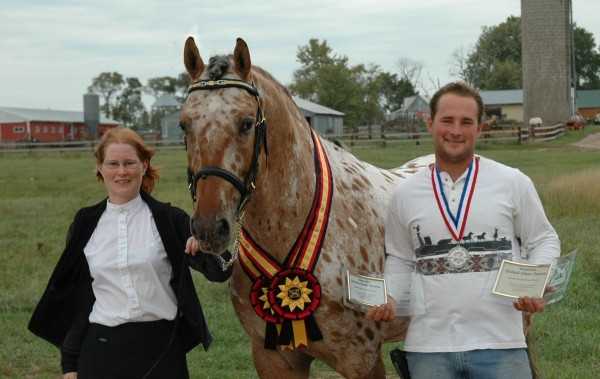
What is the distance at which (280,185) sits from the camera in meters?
3.44

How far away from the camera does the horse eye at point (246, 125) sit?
119 inches

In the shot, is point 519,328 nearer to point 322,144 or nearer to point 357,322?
→ point 357,322

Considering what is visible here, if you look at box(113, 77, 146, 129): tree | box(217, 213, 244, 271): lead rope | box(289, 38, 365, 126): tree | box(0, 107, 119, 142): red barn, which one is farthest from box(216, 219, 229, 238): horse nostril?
box(113, 77, 146, 129): tree

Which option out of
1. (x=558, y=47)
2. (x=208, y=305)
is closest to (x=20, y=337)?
(x=208, y=305)

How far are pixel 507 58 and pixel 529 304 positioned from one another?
281 feet

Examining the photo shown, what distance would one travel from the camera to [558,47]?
1646 inches

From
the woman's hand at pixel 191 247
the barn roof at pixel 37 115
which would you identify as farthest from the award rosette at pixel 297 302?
the barn roof at pixel 37 115

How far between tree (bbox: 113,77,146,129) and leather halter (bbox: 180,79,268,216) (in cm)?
9513

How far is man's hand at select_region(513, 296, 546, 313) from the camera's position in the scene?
2.73 meters

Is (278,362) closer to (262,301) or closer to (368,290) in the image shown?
(262,301)

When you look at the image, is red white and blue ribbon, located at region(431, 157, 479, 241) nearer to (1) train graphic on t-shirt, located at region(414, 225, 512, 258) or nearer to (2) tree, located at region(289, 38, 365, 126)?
(1) train graphic on t-shirt, located at region(414, 225, 512, 258)

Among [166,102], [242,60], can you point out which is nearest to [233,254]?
[242,60]

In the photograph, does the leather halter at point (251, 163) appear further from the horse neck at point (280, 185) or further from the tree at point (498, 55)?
the tree at point (498, 55)

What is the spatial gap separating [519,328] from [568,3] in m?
43.7
